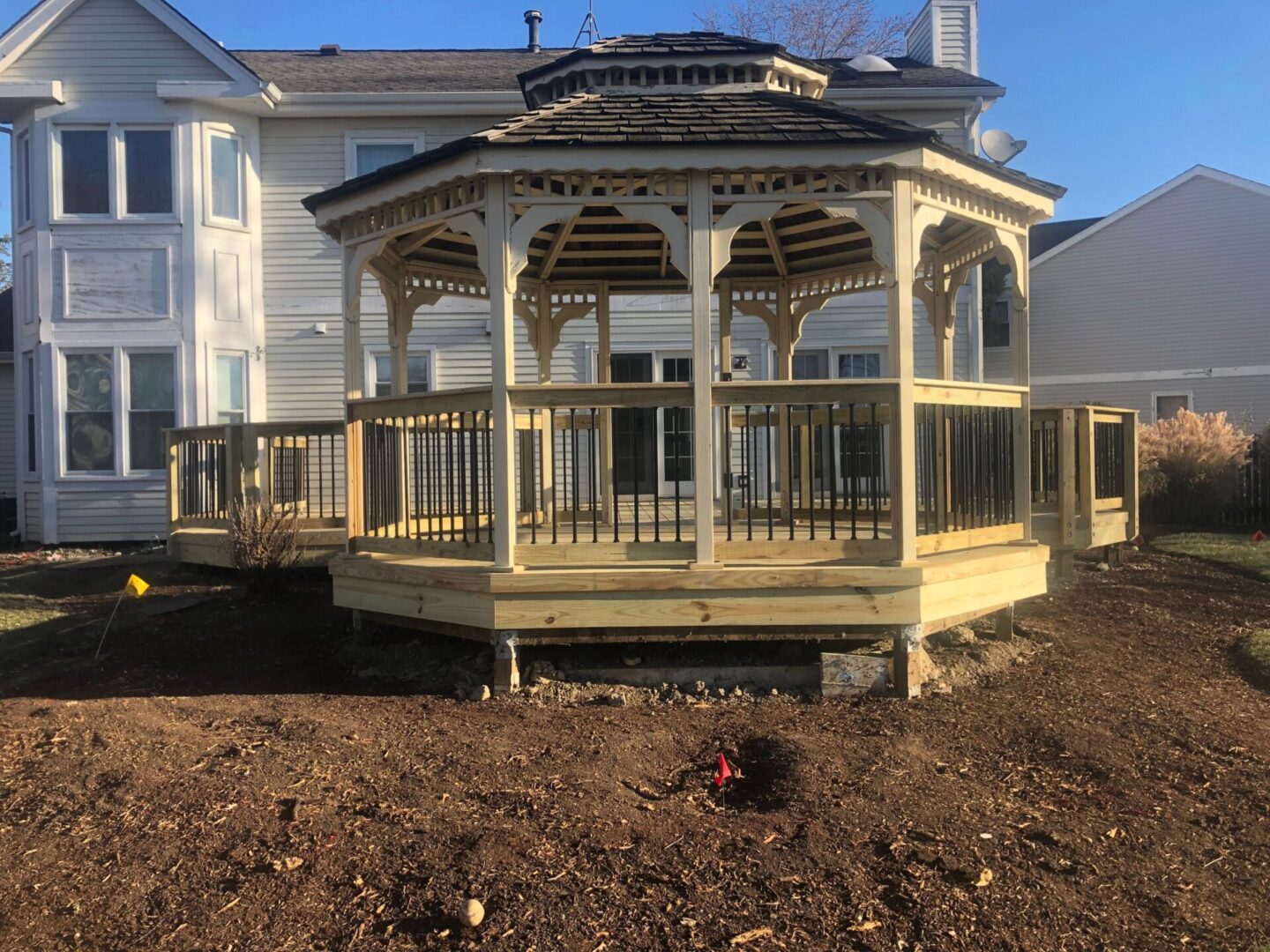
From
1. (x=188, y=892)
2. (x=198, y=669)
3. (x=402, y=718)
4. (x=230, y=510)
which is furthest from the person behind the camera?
(x=230, y=510)

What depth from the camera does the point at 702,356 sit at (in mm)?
5637

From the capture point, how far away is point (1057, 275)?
82.9 ft

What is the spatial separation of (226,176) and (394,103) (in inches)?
102

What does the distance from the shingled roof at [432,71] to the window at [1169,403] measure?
11609mm

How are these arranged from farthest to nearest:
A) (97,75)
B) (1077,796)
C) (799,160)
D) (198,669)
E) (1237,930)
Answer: (97,75), (198,669), (799,160), (1077,796), (1237,930)

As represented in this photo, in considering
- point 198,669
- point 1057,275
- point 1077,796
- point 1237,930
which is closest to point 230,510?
point 198,669

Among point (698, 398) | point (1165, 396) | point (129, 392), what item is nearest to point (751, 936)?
point (698, 398)

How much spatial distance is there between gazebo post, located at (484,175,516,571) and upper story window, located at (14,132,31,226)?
36.6 feet

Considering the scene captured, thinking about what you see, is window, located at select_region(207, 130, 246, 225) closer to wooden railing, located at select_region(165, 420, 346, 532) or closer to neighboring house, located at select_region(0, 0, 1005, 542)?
neighboring house, located at select_region(0, 0, 1005, 542)

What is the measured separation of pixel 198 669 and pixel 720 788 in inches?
162

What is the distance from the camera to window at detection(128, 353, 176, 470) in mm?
13375

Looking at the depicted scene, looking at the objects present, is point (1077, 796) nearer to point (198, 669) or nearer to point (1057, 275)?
point (198, 669)

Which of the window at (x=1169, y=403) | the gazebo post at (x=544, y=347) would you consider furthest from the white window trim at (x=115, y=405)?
the window at (x=1169, y=403)

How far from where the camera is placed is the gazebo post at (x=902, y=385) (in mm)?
5598
